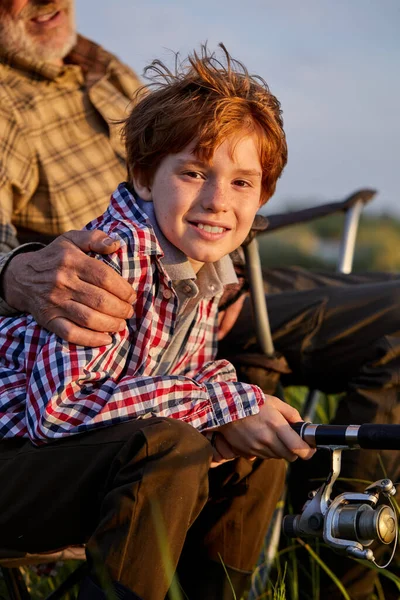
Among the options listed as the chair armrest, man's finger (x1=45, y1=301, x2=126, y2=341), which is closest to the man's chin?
the chair armrest

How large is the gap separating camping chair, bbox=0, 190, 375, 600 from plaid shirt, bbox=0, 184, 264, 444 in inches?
12.4

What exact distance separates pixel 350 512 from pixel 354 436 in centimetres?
13

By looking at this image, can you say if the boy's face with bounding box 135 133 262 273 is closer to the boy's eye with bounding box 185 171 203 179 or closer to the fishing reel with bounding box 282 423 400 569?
the boy's eye with bounding box 185 171 203 179

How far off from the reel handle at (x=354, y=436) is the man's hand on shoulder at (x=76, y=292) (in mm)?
460

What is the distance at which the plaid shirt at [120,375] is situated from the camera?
1832mm

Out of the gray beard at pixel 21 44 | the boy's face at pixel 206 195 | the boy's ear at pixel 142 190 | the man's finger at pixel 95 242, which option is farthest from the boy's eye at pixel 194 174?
the gray beard at pixel 21 44

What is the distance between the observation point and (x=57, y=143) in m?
3.19

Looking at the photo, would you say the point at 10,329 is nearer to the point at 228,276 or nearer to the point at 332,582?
the point at 228,276

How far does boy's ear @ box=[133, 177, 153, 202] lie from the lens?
2157 millimetres

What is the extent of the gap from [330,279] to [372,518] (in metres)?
1.94

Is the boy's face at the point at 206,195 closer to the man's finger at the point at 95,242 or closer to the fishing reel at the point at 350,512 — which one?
the man's finger at the point at 95,242

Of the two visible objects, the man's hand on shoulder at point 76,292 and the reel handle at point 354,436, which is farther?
the man's hand on shoulder at point 76,292

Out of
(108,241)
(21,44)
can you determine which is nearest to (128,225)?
(108,241)

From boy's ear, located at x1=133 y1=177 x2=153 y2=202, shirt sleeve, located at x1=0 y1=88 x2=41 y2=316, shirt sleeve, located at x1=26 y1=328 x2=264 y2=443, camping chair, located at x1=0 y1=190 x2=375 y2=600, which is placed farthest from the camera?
shirt sleeve, located at x1=0 y1=88 x2=41 y2=316
